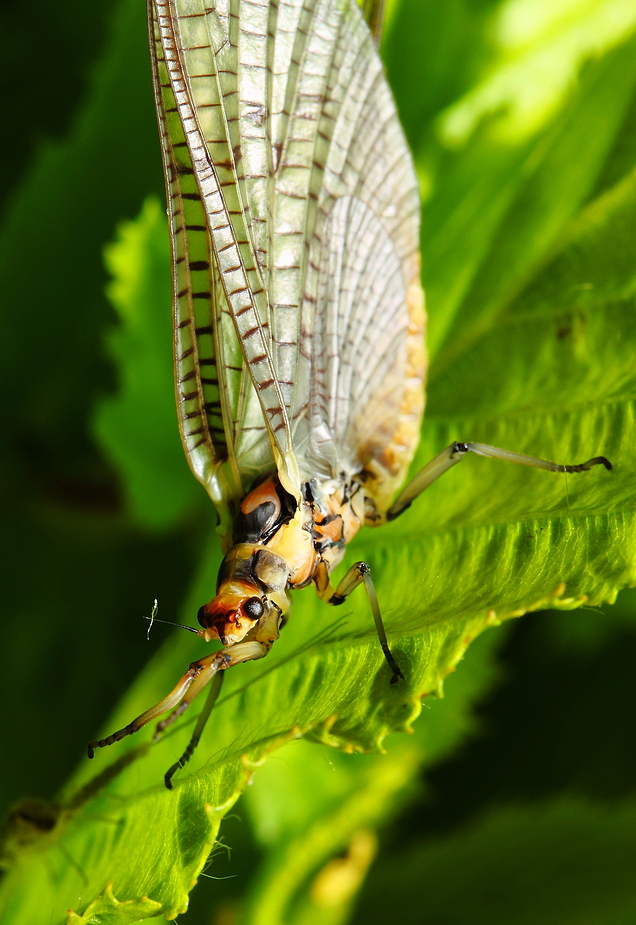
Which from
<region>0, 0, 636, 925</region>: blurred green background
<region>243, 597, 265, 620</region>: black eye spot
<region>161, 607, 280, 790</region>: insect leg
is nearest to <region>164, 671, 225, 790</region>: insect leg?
<region>161, 607, 280, 790</region>: insect leg

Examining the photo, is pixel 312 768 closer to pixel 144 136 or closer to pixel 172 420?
pixel 172 420

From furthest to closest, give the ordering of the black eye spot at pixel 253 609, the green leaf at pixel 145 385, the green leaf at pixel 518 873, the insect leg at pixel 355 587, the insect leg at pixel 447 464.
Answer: the green leaf at pixel 518 873 < the green leaf at pixel 145 385 < the insect leg at pixel 447 464 < the black eye spot at pixel 253 609 < the insect leg at pixel 355 587

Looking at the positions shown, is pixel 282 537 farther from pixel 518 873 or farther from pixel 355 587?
pixel 518 873

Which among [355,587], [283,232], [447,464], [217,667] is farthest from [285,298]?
[217,667]

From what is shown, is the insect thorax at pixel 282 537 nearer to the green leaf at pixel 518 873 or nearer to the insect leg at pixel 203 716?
the insect leg at pixel 203 716

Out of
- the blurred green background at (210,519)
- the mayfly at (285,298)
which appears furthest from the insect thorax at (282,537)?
the blurred green background at (210,519)

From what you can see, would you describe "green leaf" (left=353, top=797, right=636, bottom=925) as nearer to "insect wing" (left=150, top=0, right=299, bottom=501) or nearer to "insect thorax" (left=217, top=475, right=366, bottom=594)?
"insect thorax" (left=217, top=475, right=366, bottom=594)
